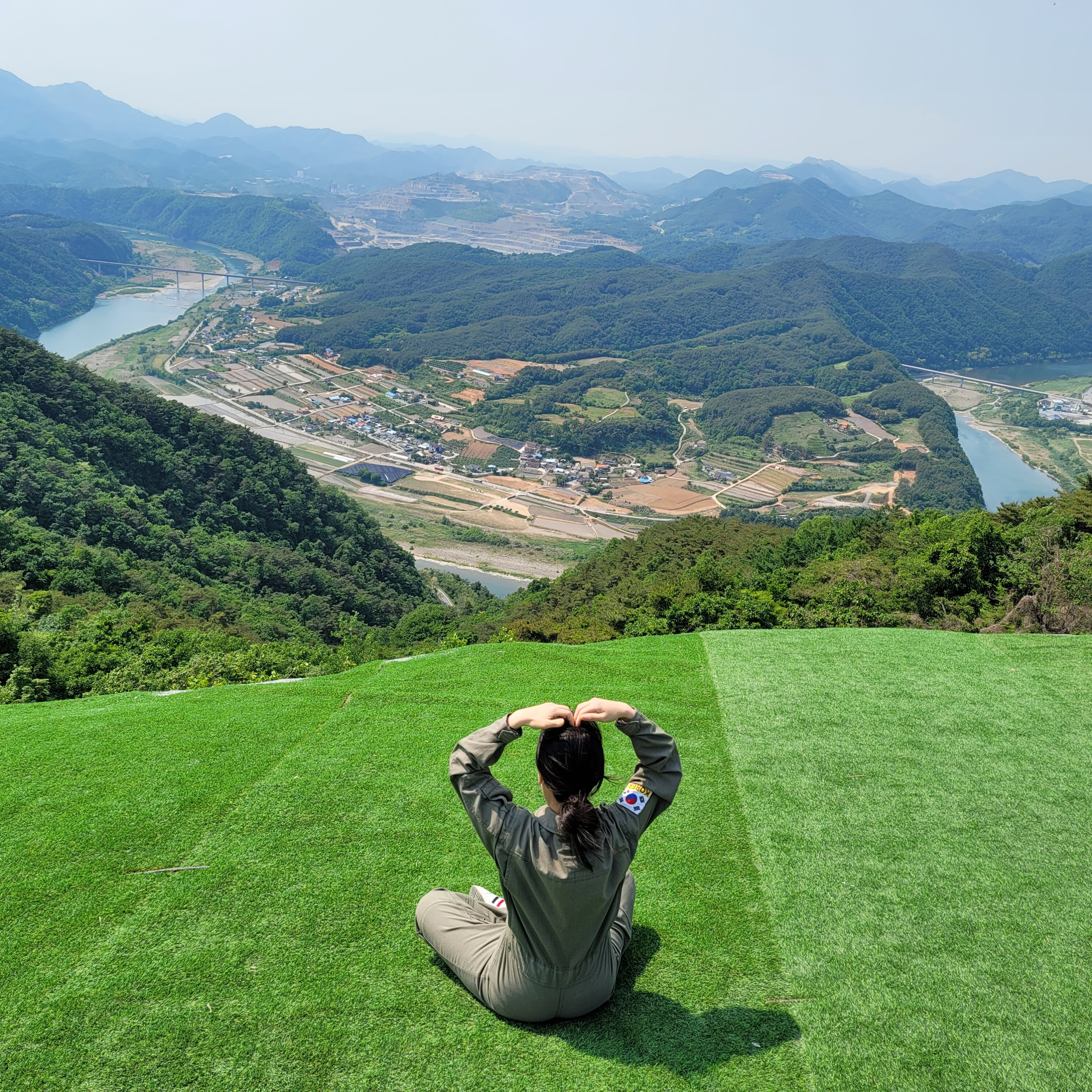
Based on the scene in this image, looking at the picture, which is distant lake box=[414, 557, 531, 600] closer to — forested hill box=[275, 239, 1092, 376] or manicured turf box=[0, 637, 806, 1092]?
manicured turf box=[0, 637, 806, 1092]

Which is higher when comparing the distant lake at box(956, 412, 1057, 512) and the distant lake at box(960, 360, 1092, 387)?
the distant lake at box(960, 360, 1092, 387)

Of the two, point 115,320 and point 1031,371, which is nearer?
point 115,320

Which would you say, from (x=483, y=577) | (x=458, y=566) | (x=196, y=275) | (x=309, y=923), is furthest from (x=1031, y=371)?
(x=196, y=275)

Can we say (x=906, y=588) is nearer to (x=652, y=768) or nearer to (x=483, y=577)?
(x=652, y=768)

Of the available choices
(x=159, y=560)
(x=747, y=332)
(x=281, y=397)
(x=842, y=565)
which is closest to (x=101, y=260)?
(x=281, y=397)

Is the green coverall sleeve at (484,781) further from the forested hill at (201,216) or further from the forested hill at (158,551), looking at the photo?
the forested hill at (201,216)

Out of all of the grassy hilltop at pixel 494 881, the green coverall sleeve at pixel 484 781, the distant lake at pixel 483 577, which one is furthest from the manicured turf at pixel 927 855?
the distant lake at pixel 483 577

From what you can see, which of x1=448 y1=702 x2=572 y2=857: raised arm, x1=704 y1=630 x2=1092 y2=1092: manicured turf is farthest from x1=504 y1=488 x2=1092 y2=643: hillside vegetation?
x1=448 y1=702 x2=572 y2=857: raised arm
